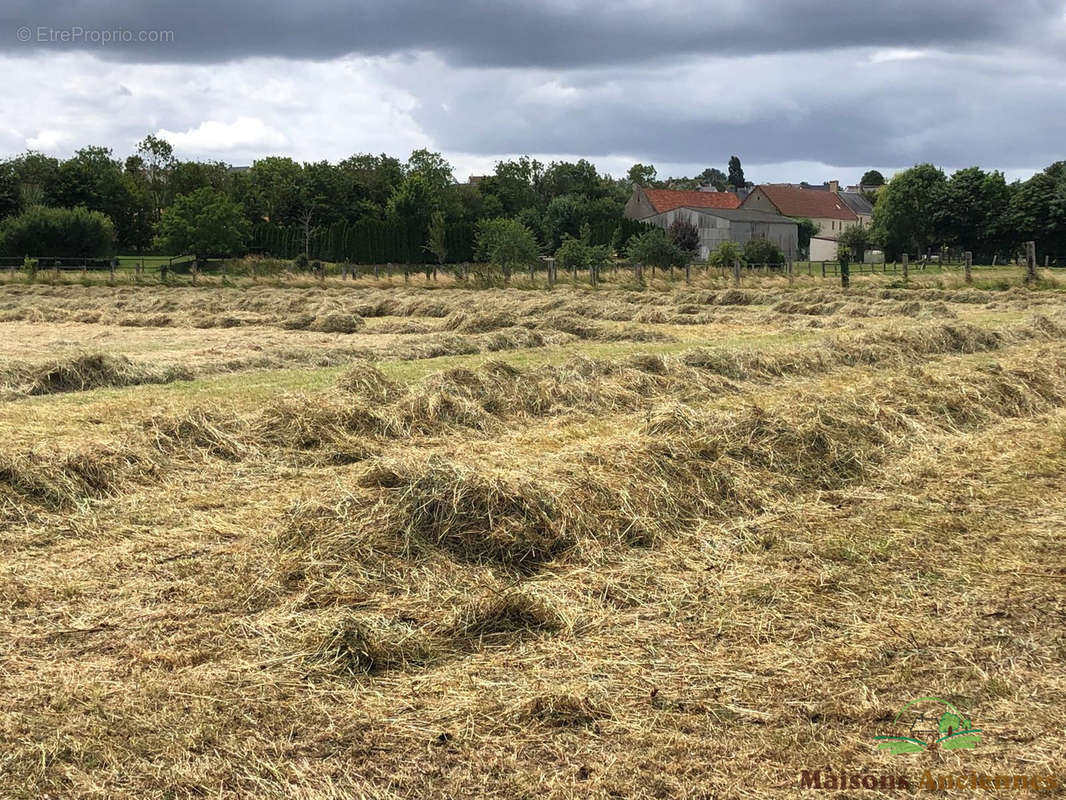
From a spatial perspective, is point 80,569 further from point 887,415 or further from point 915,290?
point 915,290

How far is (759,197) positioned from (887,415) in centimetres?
8715

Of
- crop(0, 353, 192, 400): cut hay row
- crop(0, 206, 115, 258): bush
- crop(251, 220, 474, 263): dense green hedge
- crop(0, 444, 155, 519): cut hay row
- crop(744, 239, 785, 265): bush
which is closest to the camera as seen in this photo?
crop(0, 444, 155, 519): cut hay row

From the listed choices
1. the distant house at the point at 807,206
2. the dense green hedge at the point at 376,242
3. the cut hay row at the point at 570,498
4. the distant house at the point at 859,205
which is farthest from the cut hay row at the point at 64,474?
the distant house at the point at 859,205

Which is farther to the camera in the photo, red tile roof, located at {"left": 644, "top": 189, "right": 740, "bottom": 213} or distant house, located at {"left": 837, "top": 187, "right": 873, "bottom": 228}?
distant house, located at {"left": 837, "top": 187, "right": 873, "bottom": 228}

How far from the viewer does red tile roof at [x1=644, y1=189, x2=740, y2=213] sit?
83688 millimetres

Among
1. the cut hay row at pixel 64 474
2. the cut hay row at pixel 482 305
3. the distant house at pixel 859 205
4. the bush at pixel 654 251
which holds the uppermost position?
the distant house at pixel 859 205

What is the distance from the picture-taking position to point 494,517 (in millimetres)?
6254

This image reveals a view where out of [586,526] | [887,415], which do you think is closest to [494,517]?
[586,526]

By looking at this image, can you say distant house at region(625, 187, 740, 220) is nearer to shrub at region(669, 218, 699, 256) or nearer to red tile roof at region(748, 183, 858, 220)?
red tile roof at region(748, 183, 858, 220)

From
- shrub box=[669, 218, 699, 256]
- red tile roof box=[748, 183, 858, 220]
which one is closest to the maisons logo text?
shrub box=[669, 218, 699, 256]

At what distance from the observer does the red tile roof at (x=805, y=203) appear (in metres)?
93.8

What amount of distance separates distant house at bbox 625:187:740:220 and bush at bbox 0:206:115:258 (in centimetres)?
4132

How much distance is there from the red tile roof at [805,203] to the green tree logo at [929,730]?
93.1 m

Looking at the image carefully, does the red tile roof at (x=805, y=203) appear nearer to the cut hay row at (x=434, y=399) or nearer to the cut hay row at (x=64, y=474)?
the cut hay row at (x=434, y=399)
